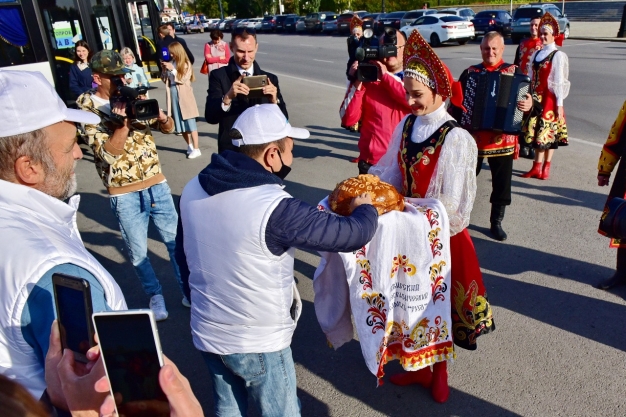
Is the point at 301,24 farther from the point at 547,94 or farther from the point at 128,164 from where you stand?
the point at 128,164

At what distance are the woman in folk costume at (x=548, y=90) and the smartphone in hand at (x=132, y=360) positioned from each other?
5560mm

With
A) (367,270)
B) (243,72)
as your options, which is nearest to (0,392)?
(367,270)

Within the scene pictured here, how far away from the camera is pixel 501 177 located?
15.6 ft

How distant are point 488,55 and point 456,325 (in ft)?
9.40

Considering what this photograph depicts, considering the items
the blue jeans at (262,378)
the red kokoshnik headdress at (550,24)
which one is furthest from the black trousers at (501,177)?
the blue jeans at (262,378)

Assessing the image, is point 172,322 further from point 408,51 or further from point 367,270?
point 408,51

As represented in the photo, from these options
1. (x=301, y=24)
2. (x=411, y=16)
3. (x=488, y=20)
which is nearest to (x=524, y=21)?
(x=488, y=20)

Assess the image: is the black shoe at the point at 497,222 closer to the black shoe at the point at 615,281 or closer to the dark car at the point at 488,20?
the black shoe at the point at 615,281

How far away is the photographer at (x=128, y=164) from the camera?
11.4 feet

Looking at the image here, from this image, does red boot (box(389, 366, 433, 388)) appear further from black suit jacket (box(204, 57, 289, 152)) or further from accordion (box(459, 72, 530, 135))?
Answer: black suit jacket (box(204, 57, 289, 152))

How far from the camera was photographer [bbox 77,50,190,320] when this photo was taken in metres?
3.46

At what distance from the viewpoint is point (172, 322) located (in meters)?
3.97

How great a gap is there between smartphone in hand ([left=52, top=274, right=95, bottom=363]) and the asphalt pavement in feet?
6.67

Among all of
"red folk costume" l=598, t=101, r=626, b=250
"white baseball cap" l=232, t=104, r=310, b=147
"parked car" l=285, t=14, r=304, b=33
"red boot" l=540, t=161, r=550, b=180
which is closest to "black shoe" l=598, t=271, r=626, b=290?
"red folk costume" l=598, t=101, r=626, b=250
